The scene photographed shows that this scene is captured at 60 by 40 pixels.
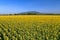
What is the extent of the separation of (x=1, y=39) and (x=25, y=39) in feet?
5.67

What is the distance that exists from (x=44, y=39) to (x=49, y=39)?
0.98 feet

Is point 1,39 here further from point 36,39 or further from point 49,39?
point 49,39

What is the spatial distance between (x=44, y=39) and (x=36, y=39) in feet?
1.32

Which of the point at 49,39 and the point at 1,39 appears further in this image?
the point at 1,39

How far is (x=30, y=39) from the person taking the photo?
637 cm

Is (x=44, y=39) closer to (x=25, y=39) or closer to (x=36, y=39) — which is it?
(x=36, y=39)

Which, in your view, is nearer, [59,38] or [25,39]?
[25,39]

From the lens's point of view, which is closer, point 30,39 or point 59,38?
point 30,39

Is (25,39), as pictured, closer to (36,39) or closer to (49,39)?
(36,39)

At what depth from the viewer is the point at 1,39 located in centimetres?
737

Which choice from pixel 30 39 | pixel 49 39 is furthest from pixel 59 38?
pixel 30 39

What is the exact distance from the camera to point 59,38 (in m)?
7.07

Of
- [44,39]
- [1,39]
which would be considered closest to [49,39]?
[44,39]

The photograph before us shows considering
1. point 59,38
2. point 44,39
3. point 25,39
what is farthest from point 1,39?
point 59,38
